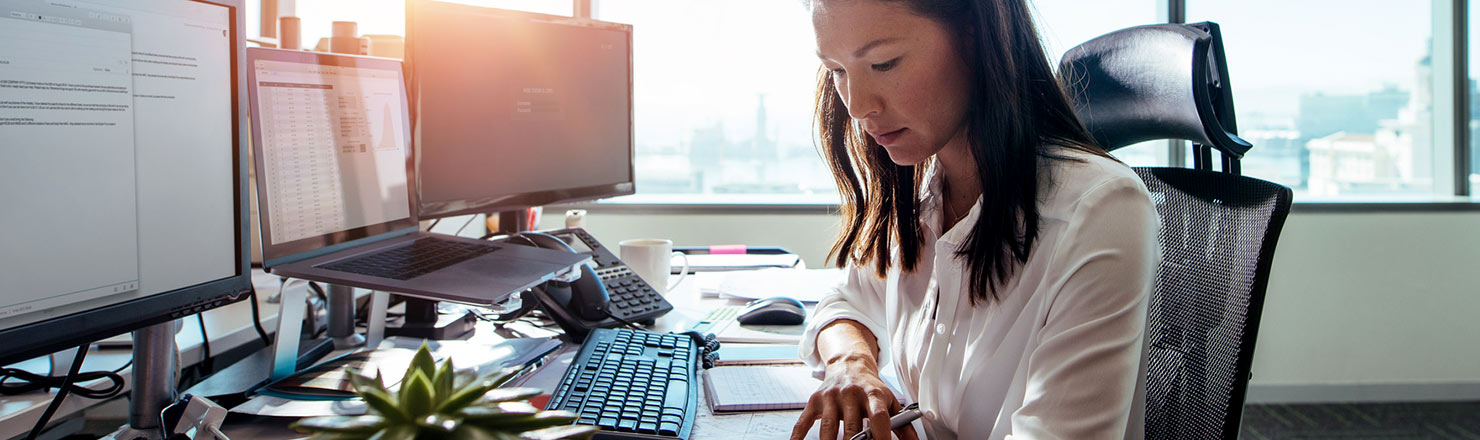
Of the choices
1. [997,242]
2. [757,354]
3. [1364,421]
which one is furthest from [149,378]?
[1364,421]

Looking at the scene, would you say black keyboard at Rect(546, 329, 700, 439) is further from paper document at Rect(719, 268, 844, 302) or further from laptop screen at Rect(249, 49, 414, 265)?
paper document at Rect(719, 268, 844, 302)

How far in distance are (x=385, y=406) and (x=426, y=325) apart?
0.95 metres

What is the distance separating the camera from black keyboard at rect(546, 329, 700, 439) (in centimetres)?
81

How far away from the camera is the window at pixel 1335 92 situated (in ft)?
10.1

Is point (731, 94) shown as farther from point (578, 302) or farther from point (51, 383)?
point (51, 383)

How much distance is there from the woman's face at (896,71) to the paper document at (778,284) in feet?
1.94

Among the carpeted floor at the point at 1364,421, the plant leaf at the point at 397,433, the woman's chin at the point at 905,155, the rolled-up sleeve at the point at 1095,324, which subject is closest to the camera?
the plant leaf at the point at 397,433

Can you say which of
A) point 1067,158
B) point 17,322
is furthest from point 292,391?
point 1067,158

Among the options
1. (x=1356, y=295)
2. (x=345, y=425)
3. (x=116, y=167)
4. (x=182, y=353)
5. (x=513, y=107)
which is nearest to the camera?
(x=345, y=425)

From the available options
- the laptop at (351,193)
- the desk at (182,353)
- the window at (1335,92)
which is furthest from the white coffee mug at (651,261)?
the window at (1335,92)

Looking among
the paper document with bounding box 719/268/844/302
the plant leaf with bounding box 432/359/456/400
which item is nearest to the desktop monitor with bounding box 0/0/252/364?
the plant leaf with bounding box 432/359/456/400

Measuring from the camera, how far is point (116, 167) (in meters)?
0.69

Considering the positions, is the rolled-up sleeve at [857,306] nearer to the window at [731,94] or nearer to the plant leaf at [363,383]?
the plant leaf at [363,383]

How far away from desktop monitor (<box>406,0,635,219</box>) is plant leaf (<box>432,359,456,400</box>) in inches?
36.4
